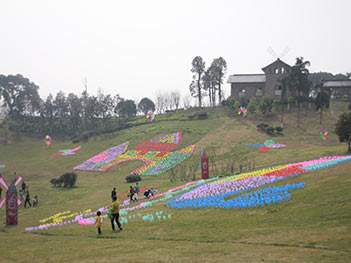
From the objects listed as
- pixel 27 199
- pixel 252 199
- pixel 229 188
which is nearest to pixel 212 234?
pixel 252 199

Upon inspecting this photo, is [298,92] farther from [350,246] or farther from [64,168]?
[350,246]

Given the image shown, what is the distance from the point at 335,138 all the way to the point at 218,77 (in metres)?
45.9

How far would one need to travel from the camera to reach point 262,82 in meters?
93.7

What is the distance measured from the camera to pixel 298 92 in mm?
79625

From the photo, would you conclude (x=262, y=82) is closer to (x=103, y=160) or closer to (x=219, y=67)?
(x=219, y=67)

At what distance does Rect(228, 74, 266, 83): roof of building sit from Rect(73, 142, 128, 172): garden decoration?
35641 mm

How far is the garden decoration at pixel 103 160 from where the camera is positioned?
6119 centimetres

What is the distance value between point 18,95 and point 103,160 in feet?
199

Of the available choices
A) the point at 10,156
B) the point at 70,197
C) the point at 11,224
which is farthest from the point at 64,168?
the point at 11,224

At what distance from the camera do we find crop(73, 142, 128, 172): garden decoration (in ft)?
201

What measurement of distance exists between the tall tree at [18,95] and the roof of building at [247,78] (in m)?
50.7

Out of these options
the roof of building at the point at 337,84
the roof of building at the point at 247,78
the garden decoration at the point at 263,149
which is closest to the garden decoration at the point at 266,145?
the garden decoration at the point at 263,149

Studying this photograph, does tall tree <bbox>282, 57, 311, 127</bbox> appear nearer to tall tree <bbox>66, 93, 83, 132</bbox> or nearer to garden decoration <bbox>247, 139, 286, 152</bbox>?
garden decoration <bbox>247, 139, 286, 152</bbox>

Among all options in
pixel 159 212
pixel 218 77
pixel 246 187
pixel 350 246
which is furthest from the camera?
pixel 218 77
